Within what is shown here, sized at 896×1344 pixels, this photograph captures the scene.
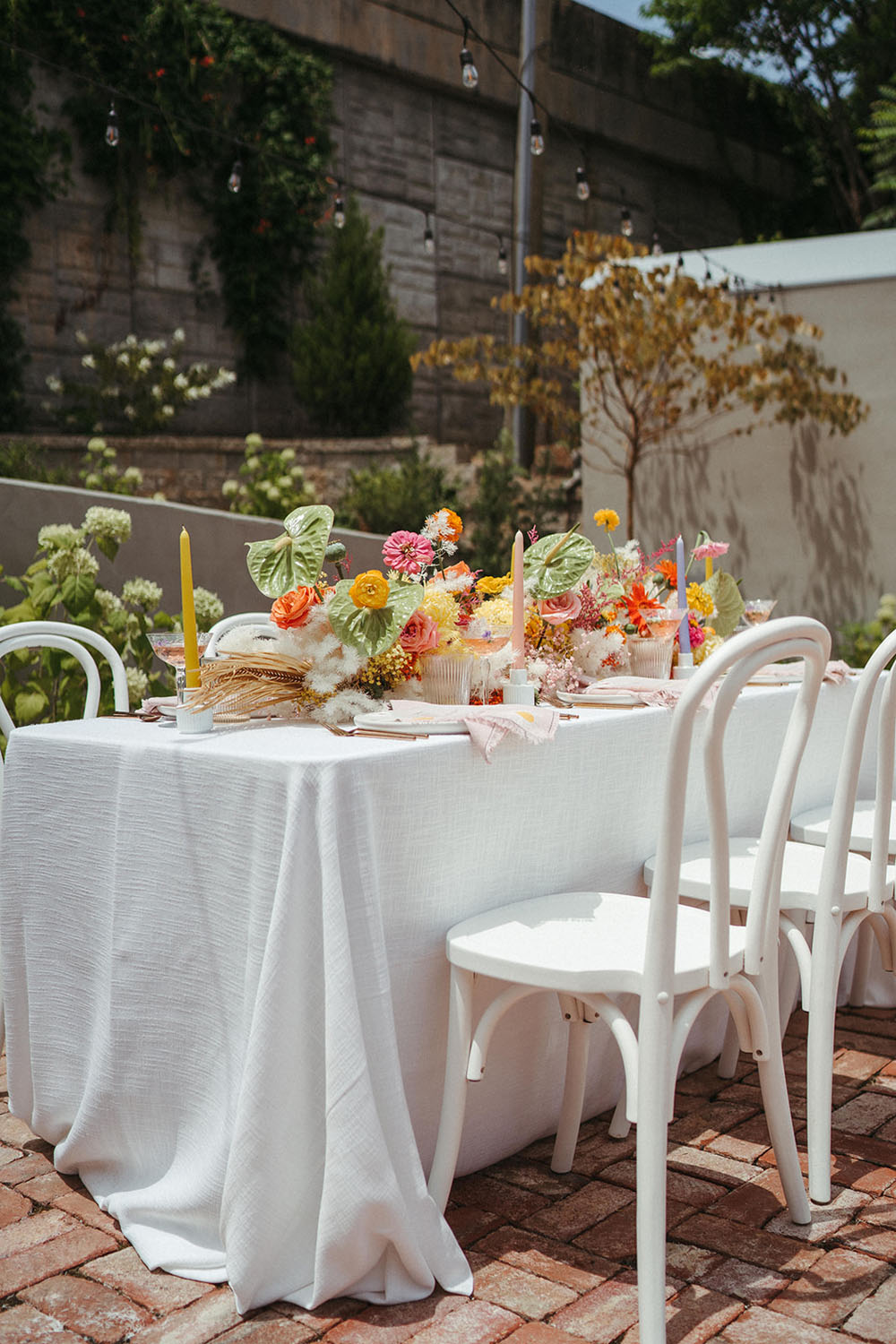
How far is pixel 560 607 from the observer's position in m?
2.85

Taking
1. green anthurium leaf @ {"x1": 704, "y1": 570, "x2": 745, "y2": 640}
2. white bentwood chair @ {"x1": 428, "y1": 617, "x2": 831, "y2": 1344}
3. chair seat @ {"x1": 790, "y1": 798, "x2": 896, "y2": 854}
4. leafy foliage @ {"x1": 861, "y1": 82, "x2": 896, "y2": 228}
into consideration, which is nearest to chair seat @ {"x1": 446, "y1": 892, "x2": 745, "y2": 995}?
white bentwood chair @ {"x1": 428, "y1": 617, "x2": 831, "y2": 1344}

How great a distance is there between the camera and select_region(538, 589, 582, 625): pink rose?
2.83 meters

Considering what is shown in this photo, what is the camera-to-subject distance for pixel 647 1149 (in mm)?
1871

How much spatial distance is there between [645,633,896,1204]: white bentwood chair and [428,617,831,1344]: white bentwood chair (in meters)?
0.17

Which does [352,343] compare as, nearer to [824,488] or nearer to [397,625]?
[824,488]

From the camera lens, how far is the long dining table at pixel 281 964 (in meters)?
1.95

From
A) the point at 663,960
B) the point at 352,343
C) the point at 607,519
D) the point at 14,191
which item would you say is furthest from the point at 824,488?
the point at 663,960

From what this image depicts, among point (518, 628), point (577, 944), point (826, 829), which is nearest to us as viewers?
point (577, 944)

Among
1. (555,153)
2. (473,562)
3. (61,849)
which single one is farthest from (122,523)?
(555,153)

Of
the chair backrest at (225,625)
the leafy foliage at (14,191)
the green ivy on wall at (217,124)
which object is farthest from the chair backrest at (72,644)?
the green ivy on wall at (217,124)

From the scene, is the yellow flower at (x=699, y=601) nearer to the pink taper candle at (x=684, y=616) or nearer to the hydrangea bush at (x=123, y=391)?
the pink taper candle at (x=684, y=616)

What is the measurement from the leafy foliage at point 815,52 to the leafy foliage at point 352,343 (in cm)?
567

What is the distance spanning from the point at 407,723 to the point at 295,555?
46 cm

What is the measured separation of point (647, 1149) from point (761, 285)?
25.8 ft
